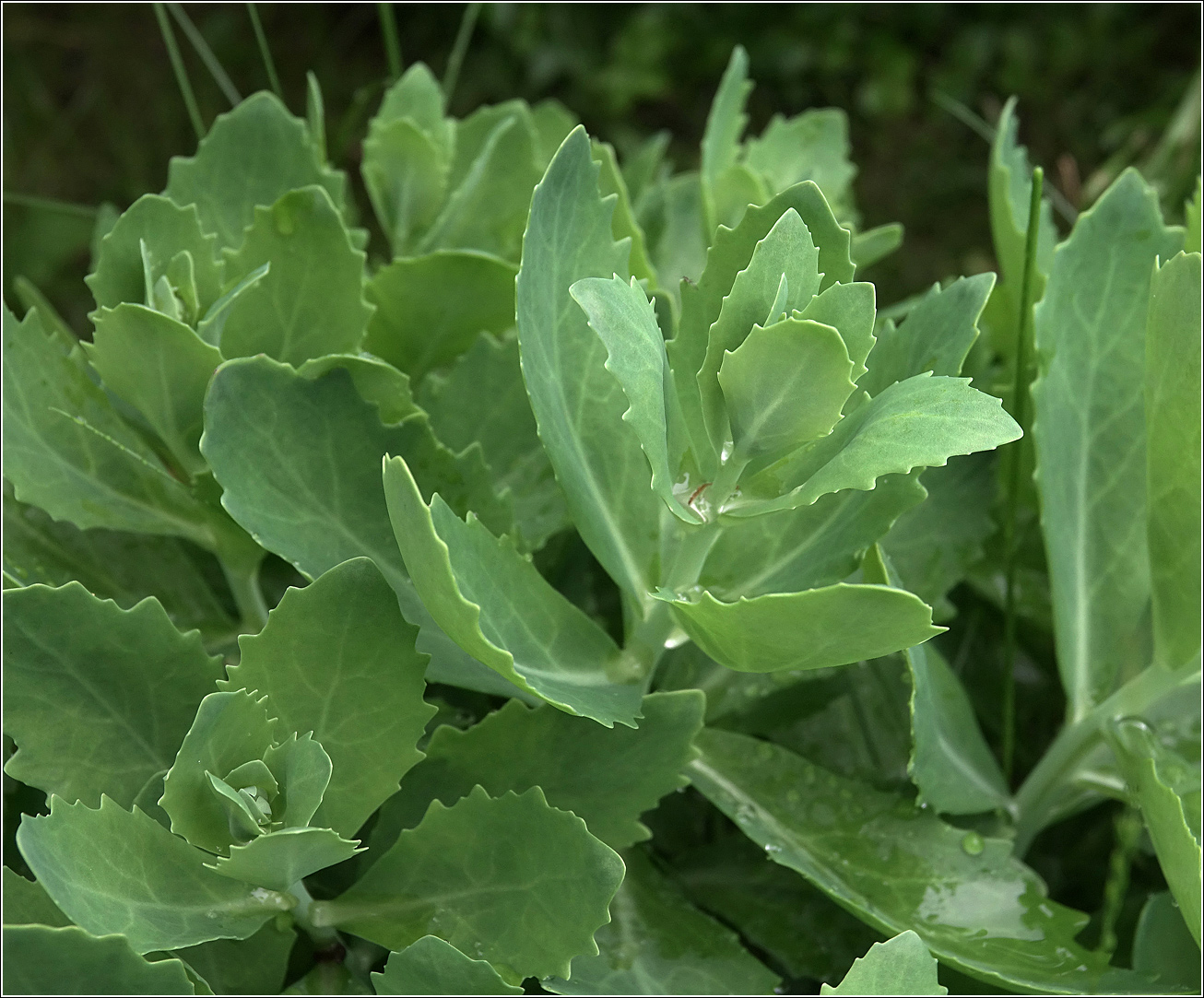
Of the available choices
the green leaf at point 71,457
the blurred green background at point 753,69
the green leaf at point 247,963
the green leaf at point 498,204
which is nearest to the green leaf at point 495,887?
the green leaf at point 247,963

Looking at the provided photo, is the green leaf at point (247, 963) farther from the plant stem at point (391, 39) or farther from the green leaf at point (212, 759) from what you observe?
the plant stem at point (391, 39)

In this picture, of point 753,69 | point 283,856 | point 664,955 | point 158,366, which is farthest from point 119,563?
point 753,69

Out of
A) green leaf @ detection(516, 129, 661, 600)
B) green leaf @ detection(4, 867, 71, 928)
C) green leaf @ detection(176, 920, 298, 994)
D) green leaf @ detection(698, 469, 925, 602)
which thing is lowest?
green leaf @ detection(176, 920, 298, 994)

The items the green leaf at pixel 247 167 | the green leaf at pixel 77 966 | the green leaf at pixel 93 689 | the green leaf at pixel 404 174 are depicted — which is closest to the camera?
the green leaf at pixel 77 966

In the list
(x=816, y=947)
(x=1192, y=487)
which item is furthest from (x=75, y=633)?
(x=1192, y=487)

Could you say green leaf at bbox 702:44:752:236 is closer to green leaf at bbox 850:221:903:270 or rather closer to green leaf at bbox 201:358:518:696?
green leaf at bbox 850:221:903:270

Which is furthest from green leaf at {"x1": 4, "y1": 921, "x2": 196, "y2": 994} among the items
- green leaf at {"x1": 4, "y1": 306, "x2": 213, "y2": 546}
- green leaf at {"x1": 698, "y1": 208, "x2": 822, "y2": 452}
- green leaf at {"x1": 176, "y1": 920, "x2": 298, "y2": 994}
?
green leaf at {"x1": 698, "y1": 208, "x2": 822, "y2": 452}

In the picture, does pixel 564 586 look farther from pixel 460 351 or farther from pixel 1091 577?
pixel 1091 577
